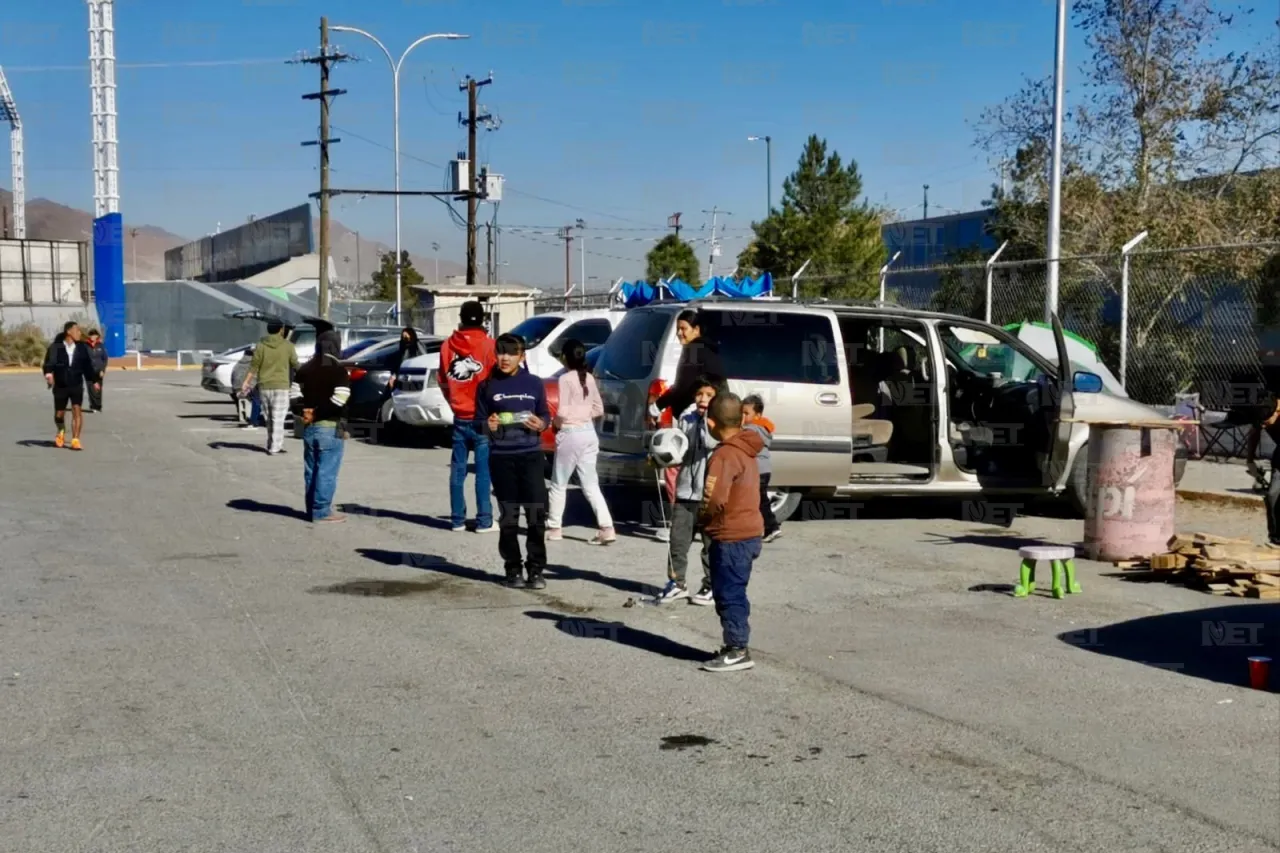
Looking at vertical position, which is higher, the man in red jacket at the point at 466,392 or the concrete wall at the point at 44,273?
the concrete wall at the point at 44,273

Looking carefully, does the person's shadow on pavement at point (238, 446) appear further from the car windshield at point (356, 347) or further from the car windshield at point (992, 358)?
the car windshield at point (992, 358)

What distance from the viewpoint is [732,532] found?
24.3ft

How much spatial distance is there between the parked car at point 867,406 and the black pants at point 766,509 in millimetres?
559

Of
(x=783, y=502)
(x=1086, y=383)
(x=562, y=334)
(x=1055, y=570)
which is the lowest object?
(x=1055, y=570)

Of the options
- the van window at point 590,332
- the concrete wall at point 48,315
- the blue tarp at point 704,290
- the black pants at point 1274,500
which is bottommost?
the black pants at point 1274,500

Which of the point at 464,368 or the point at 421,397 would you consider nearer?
the point at 464,368

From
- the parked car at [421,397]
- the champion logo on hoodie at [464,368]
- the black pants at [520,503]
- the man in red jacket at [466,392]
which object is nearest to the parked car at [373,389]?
the parked car at [421,397]

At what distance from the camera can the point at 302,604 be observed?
897 cm

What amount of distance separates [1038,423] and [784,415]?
244cm

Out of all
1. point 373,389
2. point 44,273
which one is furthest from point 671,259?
point 373,389

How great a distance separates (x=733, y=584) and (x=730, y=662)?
0.40 metres

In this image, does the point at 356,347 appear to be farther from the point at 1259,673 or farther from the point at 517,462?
the point at 1259,673

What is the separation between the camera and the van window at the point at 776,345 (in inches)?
464

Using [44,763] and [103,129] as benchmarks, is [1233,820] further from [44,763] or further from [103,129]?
[103,129]
